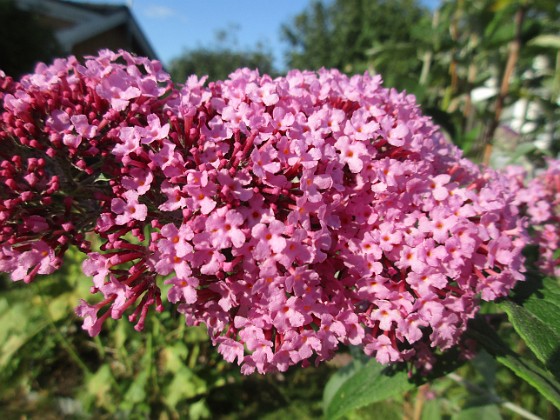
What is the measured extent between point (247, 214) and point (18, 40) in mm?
8358

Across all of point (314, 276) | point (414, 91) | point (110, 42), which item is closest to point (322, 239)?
point (314, 276)

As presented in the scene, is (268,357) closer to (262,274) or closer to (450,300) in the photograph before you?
(262,274)

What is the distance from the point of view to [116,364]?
288 centimetres

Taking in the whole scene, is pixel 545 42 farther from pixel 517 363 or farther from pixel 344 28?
pixel 344 28

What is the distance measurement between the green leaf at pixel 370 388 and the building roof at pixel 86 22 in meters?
11.4

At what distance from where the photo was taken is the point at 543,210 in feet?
4.95

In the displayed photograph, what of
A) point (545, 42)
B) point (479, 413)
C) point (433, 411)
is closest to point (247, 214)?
point (479, 413)

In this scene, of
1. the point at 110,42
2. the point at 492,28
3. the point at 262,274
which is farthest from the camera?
the point at 110,42

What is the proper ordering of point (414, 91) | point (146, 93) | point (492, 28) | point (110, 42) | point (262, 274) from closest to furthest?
point (262, 274) → point (146, 93) → point (414, 91) → point (492, 28) → point (110, 42)

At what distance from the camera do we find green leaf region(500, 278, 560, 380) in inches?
34.1

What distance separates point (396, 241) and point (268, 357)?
15.0 inches

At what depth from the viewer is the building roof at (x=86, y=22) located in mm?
11469

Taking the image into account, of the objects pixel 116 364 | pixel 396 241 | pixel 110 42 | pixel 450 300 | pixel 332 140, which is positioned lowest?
pixel 116 364

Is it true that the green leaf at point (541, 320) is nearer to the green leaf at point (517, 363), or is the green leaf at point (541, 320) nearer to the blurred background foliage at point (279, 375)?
the green leaf at point (517, 363)
